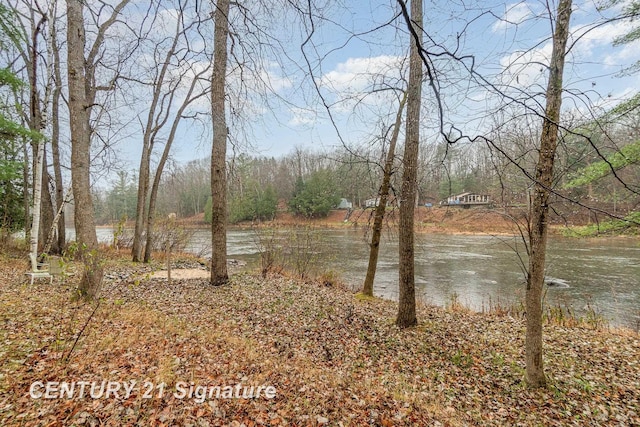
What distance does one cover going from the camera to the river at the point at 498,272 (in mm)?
8203

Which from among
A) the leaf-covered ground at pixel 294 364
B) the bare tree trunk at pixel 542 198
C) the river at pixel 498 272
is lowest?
the river at pixel 498 272

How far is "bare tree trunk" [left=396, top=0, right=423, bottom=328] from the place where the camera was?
14.9ft

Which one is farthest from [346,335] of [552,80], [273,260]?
[273,260]

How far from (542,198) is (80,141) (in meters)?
6.36

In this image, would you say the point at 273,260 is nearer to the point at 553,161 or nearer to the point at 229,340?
the point at 229,340

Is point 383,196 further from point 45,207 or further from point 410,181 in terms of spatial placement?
point 45,207

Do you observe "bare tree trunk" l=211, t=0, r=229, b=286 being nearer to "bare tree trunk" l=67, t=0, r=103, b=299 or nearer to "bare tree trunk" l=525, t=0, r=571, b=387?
"bare tree trunk" l=67, t=0, r=103, b=299

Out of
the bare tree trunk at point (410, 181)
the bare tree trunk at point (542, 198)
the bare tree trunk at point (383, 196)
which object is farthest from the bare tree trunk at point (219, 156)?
the bare tree trunk at point (542, 198)

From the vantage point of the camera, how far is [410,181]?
4.92 meters

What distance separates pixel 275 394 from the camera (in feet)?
9.60

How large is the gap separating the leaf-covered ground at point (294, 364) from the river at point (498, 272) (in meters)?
1.85

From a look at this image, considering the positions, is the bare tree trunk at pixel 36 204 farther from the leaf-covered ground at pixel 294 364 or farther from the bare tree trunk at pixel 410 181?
the bare tree trunk at pixel 410 181

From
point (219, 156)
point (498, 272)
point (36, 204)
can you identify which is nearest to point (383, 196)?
point (219, 156)

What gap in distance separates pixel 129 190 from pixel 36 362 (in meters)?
52.9
